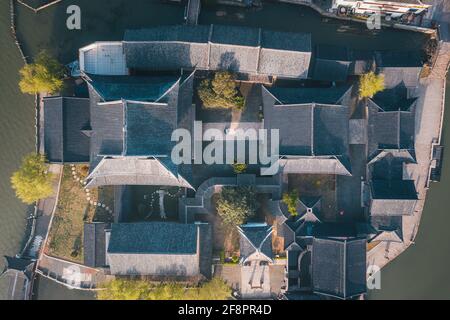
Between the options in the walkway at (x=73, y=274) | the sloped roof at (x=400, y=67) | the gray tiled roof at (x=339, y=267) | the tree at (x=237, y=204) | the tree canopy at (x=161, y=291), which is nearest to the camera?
the gray tiled roof at (x=339, y=267)

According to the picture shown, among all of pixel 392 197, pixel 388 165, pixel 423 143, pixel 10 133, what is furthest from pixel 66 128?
pixel 423 143

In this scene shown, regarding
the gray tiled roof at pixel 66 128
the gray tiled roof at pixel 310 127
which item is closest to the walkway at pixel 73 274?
the gray tiled roof at pixel 66 128

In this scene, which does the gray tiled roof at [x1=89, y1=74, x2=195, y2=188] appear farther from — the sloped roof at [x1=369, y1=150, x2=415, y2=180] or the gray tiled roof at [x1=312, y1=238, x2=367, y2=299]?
the sloped roof at [x1=369, y1=150, x2=415, y2=180]

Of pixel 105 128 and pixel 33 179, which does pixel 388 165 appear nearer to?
pixel 105 128

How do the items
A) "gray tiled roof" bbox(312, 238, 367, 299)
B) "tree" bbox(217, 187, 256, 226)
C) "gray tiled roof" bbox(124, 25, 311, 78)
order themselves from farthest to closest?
"tree" bbox(217, 187, 256, 226) < "gray tiled roof" bbox(124, 25, 311, 78) < "gray tiled roof" bbox(312, 238, 367, 299)

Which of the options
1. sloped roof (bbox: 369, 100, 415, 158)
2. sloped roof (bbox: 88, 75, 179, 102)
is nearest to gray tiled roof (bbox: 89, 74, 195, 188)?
sloped roof (bbox: 88, 75, 179, 102)

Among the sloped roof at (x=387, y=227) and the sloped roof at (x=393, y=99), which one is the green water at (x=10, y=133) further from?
the sloped roof at (x=387, y=227)

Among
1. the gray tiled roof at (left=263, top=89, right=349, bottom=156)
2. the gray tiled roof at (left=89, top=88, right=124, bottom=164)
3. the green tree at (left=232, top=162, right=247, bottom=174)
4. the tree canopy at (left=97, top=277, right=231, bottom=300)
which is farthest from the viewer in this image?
the green tree at (left=232, top=162, right=247, bottom=174)
